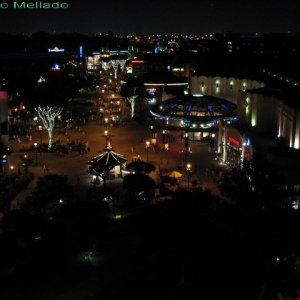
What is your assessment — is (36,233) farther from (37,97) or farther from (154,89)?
(154,89)

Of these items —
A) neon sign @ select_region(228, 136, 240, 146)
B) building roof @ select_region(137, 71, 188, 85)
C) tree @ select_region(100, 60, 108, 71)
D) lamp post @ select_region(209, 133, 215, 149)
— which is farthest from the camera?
tree @ select_region(100, 60, 108, 71)

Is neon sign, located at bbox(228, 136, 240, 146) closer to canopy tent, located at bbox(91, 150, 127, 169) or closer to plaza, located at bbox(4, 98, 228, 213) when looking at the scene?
plaza, located at bbox(4, 98, 228, 213)

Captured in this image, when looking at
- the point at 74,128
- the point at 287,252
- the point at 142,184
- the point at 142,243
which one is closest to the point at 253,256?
the point at 287,252

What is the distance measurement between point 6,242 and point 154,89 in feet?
182

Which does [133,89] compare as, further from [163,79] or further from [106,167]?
[106,167]

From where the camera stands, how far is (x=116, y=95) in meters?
78.4

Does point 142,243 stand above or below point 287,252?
below

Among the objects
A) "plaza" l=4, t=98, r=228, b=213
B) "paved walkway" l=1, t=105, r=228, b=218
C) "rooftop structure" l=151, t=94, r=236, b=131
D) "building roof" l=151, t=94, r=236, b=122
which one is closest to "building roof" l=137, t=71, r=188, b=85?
"rooftop structure" l=151, t=94, r=236, b=131

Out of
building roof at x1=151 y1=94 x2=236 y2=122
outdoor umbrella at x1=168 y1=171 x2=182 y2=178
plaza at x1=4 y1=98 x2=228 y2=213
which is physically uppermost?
building roof at x1=151 y1=94 x2=236 y2=122

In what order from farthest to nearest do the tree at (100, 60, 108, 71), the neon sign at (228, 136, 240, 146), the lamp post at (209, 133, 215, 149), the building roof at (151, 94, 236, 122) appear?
the tree at (100, 60, 108, 71) < the building roof at (151, 94, 236, 122) < the lamp post at (209, 133, 215, 149) < the neon sign at (228, 136, 240, 146)

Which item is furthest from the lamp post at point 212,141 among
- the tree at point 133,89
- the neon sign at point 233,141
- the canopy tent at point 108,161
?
the tree at point 133,89

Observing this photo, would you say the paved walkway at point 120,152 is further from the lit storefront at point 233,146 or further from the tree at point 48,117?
the tree at point 48,117

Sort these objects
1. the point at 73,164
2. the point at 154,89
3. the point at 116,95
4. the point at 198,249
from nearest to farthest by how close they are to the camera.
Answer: the point at 198,249
the point at 73,164
the point at 154,89
the point at 116,95

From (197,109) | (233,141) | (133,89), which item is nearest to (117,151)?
(233,141)
